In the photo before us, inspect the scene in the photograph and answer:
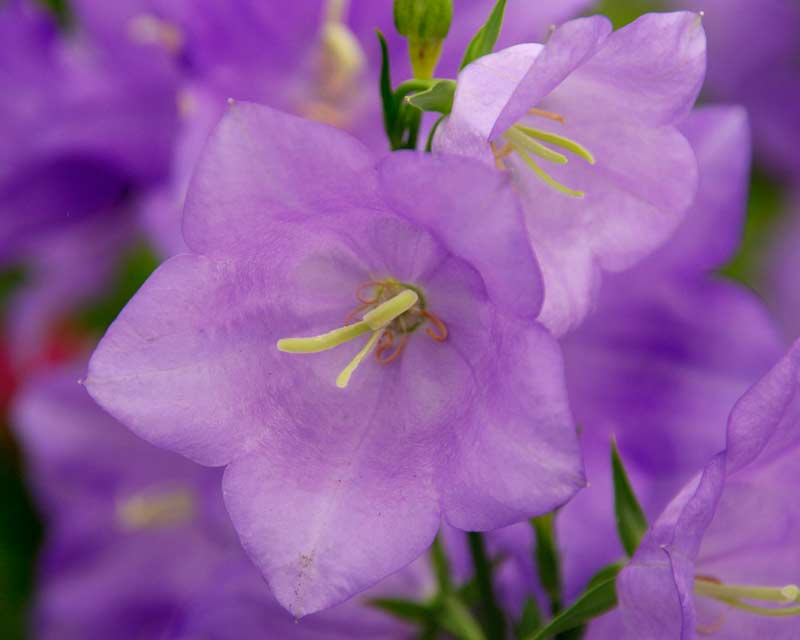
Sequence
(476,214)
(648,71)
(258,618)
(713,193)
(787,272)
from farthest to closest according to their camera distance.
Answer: (787,272)
(713,193)
(258,618)
(648,71)
(476,214)

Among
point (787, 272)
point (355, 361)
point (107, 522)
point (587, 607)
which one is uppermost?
point (355, 361)

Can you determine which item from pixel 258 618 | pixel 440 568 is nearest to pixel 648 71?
pixel 440 568

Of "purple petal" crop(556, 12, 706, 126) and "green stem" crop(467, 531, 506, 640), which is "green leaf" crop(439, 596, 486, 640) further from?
"purple petal" crop(556, 12, 706, 126)

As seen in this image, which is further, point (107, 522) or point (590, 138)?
point (107, 522)

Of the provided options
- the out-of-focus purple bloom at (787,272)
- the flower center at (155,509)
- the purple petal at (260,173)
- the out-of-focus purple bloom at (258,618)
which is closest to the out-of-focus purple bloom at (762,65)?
the out-of-focus purple bloom at (787,272)

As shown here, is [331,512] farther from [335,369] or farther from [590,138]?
[590,138]

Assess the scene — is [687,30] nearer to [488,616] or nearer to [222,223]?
[222,223]

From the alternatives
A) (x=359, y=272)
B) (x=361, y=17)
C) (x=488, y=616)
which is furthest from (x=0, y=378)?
(x=488, y=616)

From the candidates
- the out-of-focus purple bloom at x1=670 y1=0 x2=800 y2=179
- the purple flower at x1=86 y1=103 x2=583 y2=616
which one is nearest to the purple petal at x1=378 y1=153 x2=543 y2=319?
the purple flower at x1=86 y1=103 x2=583 y2=616
